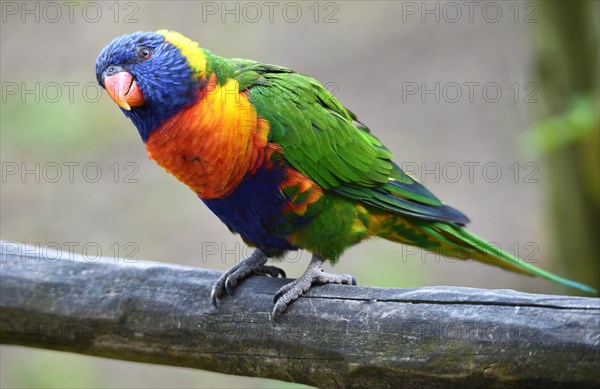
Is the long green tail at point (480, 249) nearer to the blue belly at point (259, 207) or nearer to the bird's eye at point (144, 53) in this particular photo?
the blue belly at point (259, 207)

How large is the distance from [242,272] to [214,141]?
1.91ft

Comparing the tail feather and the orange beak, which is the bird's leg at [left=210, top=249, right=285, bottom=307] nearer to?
the tail feather

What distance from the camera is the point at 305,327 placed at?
242 cm

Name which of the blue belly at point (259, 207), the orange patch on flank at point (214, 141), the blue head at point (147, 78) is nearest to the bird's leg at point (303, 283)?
the blue belly at point (259, 207)

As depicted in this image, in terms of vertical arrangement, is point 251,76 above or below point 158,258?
above

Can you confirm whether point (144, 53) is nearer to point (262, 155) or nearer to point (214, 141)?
point (214, 141)

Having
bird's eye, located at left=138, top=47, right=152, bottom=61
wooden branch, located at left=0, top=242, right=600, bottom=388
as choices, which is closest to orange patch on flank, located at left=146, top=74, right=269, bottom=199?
bird's eye, located at left=138, top=47, right=152, bottom=61

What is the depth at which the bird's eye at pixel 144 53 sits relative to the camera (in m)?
2.73

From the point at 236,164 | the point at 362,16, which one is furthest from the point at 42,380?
the point at 362,16

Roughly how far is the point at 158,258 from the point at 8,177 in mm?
1769

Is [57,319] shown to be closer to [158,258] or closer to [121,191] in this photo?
[158,258]

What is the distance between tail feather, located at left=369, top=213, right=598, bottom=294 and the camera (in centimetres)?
298

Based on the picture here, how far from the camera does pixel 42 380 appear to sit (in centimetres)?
492

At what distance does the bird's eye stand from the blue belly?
628 mm
